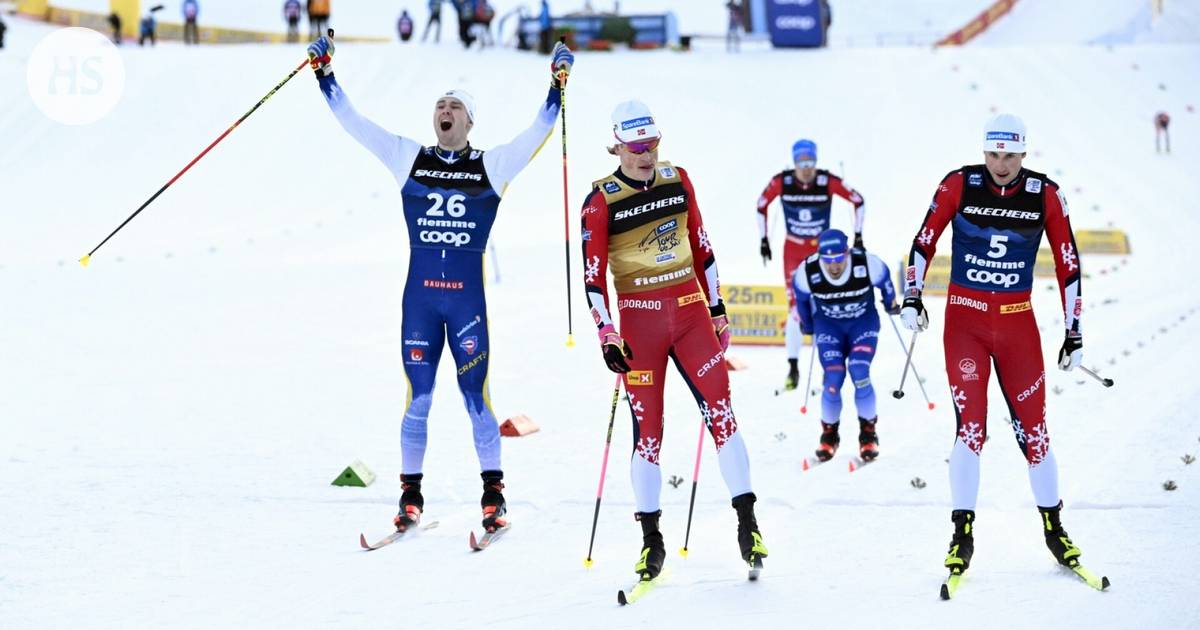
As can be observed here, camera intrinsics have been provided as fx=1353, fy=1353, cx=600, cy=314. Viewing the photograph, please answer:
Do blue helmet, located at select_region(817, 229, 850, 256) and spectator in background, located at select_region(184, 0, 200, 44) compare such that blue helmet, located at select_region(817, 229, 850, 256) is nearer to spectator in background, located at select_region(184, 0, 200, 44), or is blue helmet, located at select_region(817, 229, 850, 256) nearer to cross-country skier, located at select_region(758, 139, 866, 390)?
cross-country skier, located at select_region(758, 139, 866, 390)

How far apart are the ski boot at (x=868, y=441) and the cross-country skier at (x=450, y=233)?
11.2ft

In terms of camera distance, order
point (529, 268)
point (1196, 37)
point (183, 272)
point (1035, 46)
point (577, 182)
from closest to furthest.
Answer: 1. point (183, 272)
2. point (529, 268)
3. point (577, 182)
4. point (1035, 46)
5. point (1196, 37)

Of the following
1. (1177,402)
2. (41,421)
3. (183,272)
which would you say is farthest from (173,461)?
(183,272)

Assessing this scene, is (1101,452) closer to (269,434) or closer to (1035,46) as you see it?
(269,434)

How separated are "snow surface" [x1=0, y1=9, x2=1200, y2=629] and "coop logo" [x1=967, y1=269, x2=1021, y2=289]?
154 cm

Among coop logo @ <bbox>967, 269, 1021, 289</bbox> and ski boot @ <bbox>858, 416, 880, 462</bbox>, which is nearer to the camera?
coop logo @ <bbox>967, 269, 1021, 289</bbox>

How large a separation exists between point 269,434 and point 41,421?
2.06 m

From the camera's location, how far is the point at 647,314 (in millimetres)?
7426

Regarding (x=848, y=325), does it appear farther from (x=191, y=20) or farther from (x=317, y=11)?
(x=191, y=20)

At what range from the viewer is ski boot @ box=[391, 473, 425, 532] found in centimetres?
850

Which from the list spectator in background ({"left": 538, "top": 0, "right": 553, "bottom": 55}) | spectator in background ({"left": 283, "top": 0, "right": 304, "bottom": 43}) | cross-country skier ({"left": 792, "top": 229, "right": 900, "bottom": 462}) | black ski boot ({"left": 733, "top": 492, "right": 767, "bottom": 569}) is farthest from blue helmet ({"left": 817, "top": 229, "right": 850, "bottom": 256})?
spectator in background ({"left": 283, "top": 0, "right": 304, "bottom": 43})

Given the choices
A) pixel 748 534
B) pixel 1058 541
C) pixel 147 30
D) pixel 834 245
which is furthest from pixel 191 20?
pixel 1058 541

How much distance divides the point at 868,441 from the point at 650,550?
3979 millimetres

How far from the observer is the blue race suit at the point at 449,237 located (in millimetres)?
8453
